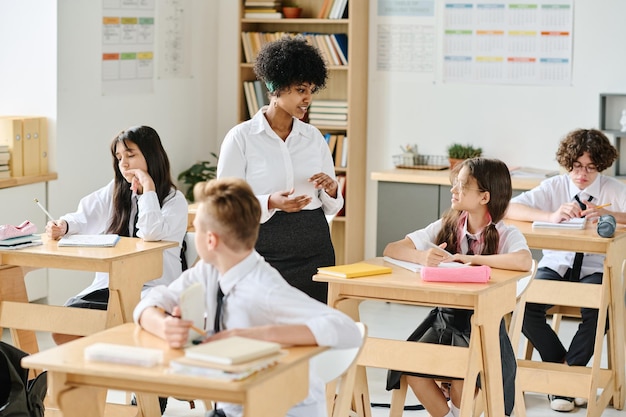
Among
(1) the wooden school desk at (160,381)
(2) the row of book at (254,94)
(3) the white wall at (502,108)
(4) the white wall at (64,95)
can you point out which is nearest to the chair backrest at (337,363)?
(1) the wooden school desk at (160,381)

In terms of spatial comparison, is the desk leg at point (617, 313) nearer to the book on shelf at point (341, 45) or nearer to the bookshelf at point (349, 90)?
the bookshelf at point (349, 90)

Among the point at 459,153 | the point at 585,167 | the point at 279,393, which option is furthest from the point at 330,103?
the point at 279,393

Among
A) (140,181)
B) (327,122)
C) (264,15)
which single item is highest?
(264,15)

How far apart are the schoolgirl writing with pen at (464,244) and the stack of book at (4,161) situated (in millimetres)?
2500

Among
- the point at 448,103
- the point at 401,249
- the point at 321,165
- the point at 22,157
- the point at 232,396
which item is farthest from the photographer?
the point at 448,103

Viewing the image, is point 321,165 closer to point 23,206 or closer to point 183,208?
point 183,208

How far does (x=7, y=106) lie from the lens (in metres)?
5.75

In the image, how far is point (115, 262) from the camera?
370 centimetres

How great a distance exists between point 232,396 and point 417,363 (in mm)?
1249

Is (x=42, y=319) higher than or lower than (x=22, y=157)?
lower

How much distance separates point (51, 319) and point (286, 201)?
3.26 ft

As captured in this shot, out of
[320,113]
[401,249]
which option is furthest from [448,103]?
[401,249]

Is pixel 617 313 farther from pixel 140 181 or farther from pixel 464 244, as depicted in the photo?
pixel 140 181

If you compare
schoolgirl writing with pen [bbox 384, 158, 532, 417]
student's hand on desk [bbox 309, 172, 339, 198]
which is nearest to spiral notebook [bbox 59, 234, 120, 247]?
student's hand on desk [bbox 309, 172, 339, 198]
